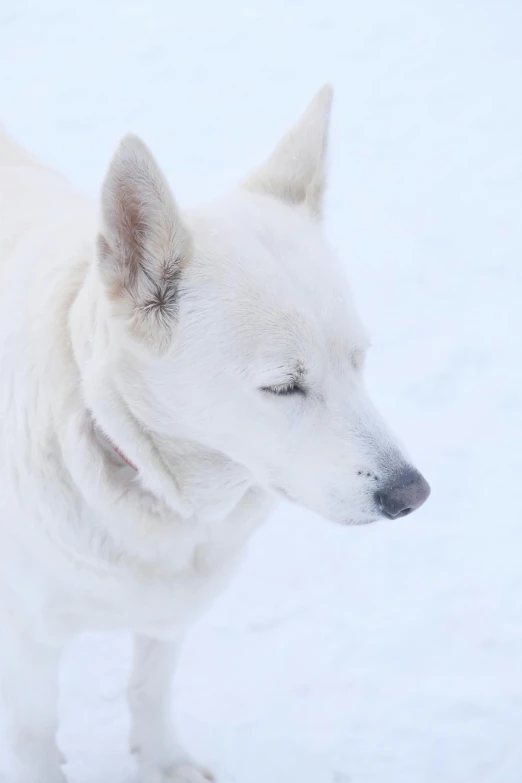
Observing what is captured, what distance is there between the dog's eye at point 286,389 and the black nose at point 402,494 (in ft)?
1.01

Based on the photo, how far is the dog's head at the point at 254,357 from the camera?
189 centimetres

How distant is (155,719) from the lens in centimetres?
275

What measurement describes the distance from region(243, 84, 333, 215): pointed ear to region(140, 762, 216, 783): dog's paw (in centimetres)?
190

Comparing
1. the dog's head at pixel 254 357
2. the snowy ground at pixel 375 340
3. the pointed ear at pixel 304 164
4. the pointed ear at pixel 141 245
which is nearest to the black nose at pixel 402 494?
the dog's head at pixel 254 357

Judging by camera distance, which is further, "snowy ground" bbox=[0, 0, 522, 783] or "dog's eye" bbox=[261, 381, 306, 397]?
"snowy ground" bbox=[0, 0, 522, 783]

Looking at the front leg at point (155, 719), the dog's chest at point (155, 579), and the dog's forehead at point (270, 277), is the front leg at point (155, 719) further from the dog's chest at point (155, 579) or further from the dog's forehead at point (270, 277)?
the dog's forehead at point (270, 277)

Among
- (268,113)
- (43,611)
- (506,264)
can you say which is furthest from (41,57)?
(43,611)

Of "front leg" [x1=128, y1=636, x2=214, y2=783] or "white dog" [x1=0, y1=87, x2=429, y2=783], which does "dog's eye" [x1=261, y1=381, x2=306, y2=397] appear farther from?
"front leg" [x1=128, y1=636, x2=214, y2=783]

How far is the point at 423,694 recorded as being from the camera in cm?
303

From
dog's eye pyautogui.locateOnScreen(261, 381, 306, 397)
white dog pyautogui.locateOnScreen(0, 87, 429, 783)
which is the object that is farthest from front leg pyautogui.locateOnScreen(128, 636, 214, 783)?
dog's eye pyautogui.locateOnScreen(261, 381, 306, 397)

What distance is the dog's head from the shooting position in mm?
1892

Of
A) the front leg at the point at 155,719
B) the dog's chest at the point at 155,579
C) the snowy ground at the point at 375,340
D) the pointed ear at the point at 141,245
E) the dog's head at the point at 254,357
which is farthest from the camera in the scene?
the snowy ground at the point at 375,340

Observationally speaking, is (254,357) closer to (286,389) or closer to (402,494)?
(286,389)

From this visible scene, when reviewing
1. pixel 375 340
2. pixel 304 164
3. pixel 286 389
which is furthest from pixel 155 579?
pixel 375 340
